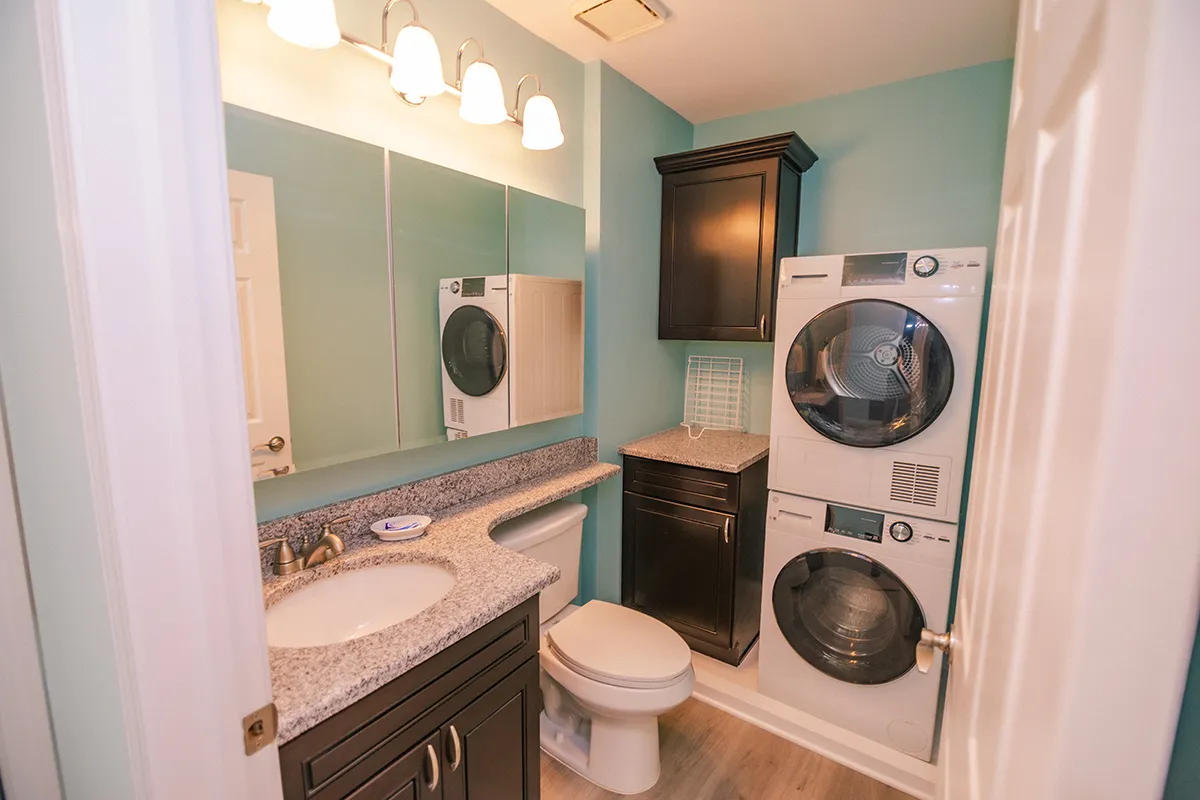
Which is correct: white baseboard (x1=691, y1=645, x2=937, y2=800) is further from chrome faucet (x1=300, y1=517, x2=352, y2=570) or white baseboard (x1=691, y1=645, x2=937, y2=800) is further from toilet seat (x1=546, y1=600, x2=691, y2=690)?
chrome faucet (x1=300, y1=517, x2=352, y2=570)

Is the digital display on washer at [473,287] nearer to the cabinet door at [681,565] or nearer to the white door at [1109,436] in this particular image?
the cabinet door at [681,565]

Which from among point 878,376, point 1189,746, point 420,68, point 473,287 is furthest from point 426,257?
point 1189,746

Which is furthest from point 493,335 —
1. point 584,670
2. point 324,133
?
point 584,670

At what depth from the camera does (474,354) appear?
174cm

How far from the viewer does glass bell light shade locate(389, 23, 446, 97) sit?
133 cm

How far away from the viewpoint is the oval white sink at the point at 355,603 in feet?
3.85

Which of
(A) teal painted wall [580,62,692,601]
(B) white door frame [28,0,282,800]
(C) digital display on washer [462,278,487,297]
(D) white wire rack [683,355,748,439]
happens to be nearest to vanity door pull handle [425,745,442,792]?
(B) white door frame [28,0,282,800]

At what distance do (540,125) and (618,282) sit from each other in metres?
0.74

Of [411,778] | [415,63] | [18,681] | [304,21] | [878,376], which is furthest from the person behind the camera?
[878,376]

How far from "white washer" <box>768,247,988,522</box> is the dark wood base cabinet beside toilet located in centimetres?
123

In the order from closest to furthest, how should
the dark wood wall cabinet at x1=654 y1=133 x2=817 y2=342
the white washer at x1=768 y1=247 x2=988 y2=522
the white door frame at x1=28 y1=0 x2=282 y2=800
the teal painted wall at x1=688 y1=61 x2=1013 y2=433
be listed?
the white door frame at x1=28 y1=0 x2=282 y2=800 < the white washer at x1=768 y1=247 x2=988 y2=522 < the teal painted wall at x1=688 y1=61 x2=1013 y2=433 < the dark wood wall cabinet at x1=654 y1=133 x2=817 y2=342

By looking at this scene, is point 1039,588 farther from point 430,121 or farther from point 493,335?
point 430,121

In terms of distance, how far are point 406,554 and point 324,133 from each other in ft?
3.59

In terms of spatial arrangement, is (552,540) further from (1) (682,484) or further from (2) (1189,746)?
(2) (1189,746)
